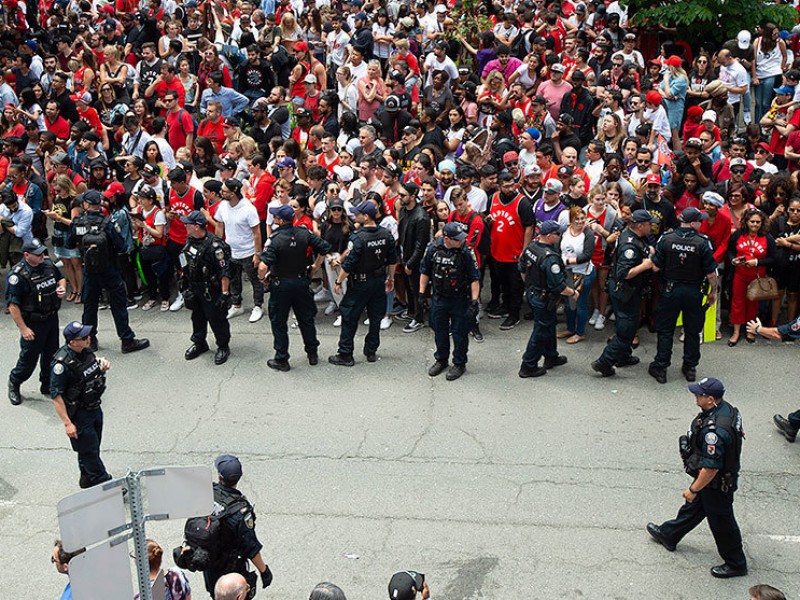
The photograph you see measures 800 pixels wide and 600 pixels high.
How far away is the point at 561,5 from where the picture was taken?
59.7 feet

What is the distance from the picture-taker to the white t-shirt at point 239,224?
40.8 ft

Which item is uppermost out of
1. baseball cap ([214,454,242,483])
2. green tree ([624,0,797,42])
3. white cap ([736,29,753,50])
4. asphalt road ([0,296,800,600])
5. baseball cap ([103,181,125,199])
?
green tree ([624,0,797,42])

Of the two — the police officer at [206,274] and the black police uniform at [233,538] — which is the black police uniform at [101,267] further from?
the black police uniform at [233,538]

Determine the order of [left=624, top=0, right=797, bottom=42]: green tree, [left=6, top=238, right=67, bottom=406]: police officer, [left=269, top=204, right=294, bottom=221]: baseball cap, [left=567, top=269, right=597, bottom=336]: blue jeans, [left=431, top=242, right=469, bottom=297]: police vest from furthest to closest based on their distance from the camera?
[left=624, top=0, right=797, bottom=42]: green tree → [left=567, top=269, right=597, bottom=336]: blue jeans → [left=269, top=204, right=294, bottom=221]: baseball cap → [left=431, top=242, right=469, bottom=297]: police vest → [left=6, top=238, right=67, bottom=406]: police officer

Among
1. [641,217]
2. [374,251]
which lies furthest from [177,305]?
[641,217]

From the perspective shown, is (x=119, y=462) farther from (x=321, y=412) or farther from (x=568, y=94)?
(x=568, y=94)

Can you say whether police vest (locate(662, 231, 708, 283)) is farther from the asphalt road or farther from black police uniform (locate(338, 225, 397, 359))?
black police uniform (locate(338, 225, 397, 359))

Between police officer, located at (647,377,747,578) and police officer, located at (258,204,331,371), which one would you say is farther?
police officer, located at (258,204,331,371)

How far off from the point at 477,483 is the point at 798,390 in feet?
12.3

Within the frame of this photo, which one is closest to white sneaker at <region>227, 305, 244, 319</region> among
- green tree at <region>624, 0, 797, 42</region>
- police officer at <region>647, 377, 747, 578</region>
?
police officer at <region>647, 377, 747, 578</region>

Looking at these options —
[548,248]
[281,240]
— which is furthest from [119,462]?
[548,248]

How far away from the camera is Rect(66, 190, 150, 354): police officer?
11.7 metres

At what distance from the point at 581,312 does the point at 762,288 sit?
198cm

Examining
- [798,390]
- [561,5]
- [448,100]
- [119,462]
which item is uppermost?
[561,5]
